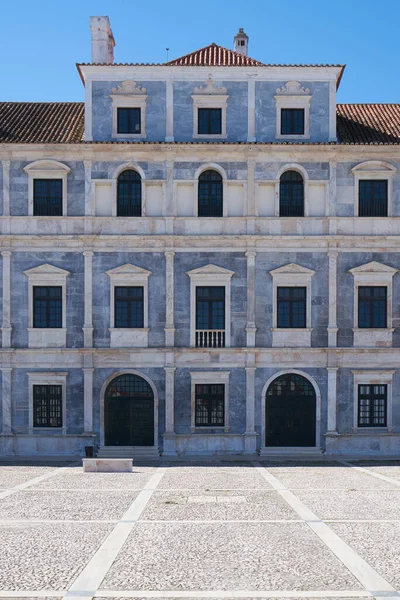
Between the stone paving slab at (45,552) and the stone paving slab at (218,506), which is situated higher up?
the stone paving slab at (45,552)

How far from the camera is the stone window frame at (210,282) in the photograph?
3177 cm

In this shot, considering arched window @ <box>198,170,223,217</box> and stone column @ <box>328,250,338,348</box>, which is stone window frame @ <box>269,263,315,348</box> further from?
arched window @ <box>198,170,223,217</box>

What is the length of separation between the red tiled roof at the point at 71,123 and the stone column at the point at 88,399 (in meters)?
10.7

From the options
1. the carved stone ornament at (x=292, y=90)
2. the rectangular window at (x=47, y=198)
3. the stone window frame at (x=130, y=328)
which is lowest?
the stone window frame at (x=130, y=328)

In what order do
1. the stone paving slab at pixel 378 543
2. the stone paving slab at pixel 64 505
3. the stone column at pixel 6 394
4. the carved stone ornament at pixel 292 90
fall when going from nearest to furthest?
the stone paving slab at pixel 378 543 → the stone paving slab at pixel 64 505 → the stone column at pixel 6 394 → the carved stone ornament at pixel 292 90

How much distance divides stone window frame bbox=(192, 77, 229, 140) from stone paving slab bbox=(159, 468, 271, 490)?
50.8ft

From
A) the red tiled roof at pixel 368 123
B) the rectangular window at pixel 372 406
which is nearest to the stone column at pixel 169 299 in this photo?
the rectangular window at pixel 372 406

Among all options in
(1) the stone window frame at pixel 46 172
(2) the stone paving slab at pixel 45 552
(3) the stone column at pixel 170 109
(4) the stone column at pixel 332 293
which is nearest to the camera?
(2) the stone paving slab at pixel 45 552

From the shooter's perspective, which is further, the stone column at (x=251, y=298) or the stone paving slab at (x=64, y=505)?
the stone column at (x=251, y=298)

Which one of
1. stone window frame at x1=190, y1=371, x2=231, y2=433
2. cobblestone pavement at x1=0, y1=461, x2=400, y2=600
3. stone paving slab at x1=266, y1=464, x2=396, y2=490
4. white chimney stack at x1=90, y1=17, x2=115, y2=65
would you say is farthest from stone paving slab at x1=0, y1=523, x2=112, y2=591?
white chimney stack at x1=90, y1=17, x2=115, y2=65

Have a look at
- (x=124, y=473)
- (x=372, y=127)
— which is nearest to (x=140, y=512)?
(x=124, y=473)

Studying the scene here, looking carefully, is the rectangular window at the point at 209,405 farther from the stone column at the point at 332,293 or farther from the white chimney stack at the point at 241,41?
the white chimney stack at the point at 241,41

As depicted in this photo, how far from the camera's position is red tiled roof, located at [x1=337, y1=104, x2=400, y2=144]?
32656mm

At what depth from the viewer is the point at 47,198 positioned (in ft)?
106
